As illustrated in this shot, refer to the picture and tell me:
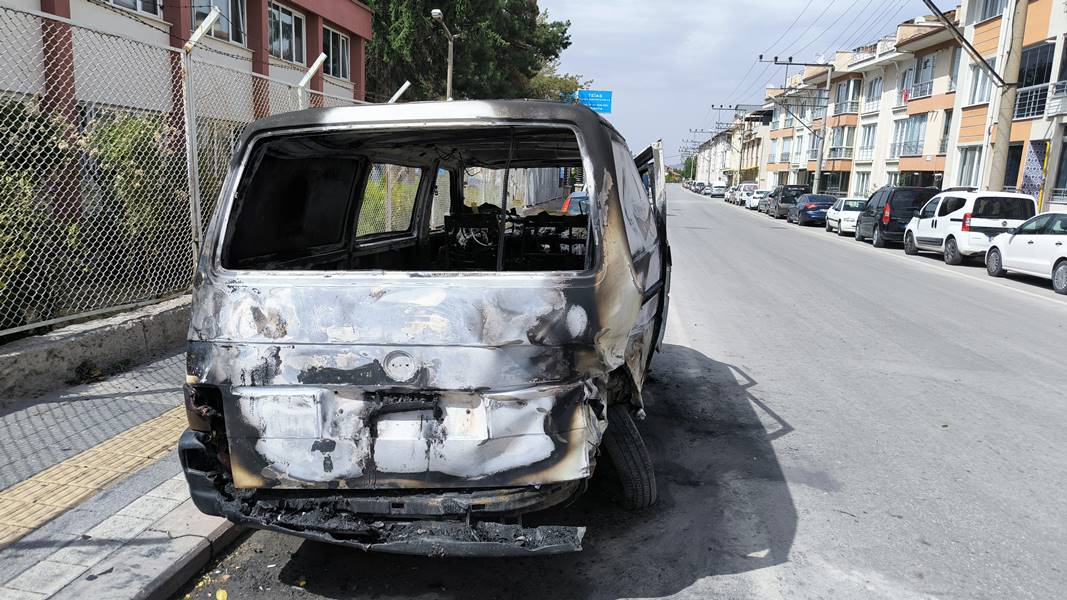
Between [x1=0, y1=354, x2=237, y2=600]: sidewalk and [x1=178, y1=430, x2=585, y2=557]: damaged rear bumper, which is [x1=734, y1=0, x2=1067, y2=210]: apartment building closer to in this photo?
[x1=178, y1=430, x2=585, y2=557]: damaged rear bumper

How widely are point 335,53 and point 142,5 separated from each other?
947 centimetres

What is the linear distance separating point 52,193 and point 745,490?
5385 mm

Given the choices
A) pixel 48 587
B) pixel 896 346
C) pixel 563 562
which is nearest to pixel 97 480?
pixel 48 587

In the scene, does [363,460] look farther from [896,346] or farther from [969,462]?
[896,346]

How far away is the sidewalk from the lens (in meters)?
3.01

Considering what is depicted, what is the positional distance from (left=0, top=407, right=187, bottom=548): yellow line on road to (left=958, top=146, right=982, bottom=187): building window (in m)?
33.5

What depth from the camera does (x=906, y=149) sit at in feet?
126

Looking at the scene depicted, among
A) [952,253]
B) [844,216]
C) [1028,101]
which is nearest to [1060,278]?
[952,253]

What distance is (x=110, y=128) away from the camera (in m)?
6.00

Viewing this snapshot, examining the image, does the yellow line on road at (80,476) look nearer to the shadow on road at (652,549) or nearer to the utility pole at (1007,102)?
the shadow on road at (652,549)

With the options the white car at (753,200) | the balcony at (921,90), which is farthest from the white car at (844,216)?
the white car at (753,200)

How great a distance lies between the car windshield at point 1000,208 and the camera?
16.1 m

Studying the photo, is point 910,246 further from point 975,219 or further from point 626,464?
point 626,464

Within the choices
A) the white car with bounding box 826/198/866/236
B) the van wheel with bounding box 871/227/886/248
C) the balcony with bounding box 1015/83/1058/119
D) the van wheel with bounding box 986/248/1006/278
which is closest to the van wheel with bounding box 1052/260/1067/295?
the van wheel with bounding box 986/248/1006/278
